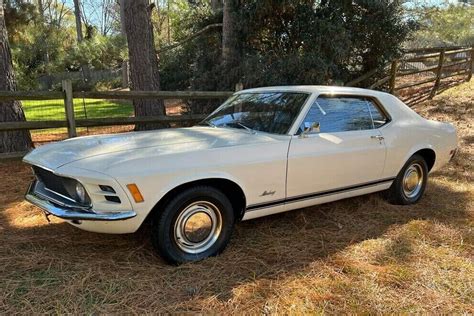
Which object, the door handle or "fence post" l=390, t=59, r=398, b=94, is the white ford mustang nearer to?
the door handle

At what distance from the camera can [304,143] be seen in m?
3.95

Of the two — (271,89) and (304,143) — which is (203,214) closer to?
(304,143)

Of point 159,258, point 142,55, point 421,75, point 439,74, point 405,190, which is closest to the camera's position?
point 159,258

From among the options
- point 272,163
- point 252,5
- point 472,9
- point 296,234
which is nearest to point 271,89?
point 272,163

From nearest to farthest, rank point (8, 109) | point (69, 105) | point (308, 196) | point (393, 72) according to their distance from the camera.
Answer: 1. point (308, 196)
2. point (69, 105)
3. point (8, 109)
4. point (393, 72)

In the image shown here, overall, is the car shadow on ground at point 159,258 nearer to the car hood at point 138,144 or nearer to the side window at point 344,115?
the car hood at point 138,144

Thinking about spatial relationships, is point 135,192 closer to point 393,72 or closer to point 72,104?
point 72,104

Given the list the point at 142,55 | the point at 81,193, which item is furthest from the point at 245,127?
the point at 142,55

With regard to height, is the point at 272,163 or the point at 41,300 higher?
the point at 272,163

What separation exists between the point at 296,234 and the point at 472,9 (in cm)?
5876

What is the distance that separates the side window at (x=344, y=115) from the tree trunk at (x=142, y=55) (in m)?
4.41

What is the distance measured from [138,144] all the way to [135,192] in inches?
25.6

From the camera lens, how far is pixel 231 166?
138 inches

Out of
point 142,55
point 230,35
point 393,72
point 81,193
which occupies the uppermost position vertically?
point 230,35
